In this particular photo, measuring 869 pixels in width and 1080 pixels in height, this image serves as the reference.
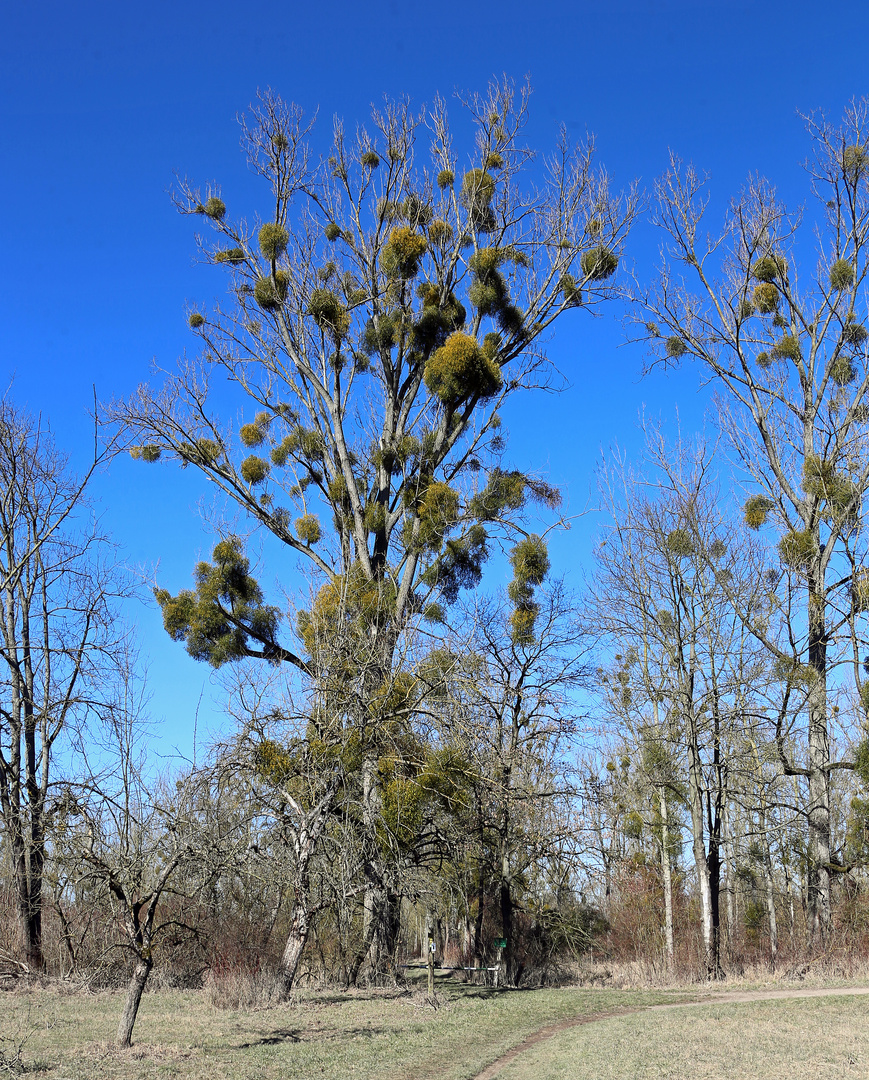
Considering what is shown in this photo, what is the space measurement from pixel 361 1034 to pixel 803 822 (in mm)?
10668

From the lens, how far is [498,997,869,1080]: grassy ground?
630 centimetres

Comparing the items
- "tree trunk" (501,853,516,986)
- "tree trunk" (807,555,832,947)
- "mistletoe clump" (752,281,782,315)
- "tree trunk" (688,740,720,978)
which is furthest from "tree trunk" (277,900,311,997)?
"mistletoe clump" (752,281,782,315)

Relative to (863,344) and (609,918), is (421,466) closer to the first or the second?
(863,344)

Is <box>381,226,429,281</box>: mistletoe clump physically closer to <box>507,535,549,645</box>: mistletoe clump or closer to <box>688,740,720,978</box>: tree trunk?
<box>507,535,549,645</box>: mistletoe clump

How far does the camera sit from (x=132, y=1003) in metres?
6.95

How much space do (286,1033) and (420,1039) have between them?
4.22 ft

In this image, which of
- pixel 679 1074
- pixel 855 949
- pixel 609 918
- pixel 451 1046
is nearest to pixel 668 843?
pixel 609 918

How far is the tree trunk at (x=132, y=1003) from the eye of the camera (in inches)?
271

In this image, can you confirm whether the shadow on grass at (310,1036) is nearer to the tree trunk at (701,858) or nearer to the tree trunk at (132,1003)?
the tree trunk at (132,1003)

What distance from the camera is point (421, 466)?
15.0 meters

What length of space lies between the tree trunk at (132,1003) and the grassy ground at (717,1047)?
297 centimetres

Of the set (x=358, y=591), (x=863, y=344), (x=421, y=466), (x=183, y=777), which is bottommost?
(x=183, y=777)

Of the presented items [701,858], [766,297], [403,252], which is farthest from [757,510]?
[403,252]

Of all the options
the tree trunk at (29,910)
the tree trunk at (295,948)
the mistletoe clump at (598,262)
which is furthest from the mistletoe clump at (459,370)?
the tree trunk at (29,910)
